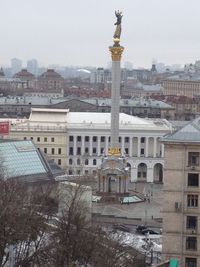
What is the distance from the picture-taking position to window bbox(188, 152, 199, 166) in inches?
1609

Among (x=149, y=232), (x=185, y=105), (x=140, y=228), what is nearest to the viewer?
(x=149, y=232)

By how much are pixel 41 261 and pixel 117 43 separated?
45129 millimetres

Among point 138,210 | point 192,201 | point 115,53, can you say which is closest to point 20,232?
point 192,201

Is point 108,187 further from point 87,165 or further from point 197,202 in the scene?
point 197,202

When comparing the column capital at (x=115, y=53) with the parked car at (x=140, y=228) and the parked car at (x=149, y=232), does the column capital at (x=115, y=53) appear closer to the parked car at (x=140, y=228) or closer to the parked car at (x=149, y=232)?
the parked car at (x=140, y=228)

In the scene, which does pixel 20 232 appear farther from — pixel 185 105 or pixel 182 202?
pixel 185 105

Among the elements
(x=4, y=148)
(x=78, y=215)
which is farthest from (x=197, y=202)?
(x=4, y=148)

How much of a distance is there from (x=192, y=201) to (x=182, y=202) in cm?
50

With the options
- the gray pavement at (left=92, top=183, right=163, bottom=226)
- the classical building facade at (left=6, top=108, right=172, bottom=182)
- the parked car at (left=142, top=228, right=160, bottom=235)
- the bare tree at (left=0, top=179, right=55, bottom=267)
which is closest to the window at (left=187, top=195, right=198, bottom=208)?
the bare tree at (left=0, top=179, right=55, bottom=267)

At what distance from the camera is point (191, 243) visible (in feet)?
134

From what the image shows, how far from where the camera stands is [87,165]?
3762 inches

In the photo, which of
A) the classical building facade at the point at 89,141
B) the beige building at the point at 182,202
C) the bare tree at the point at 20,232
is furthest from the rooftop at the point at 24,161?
the bare tree at the point at 20,232

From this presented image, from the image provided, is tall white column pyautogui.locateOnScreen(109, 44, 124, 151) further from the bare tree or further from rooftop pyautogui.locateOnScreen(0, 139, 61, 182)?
the bare tree

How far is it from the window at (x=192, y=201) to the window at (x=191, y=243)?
1.58 meters
